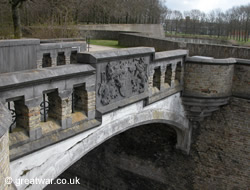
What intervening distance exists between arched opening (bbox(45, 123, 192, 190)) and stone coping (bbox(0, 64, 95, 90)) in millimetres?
6172

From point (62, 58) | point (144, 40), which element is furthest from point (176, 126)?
point (144, 40)

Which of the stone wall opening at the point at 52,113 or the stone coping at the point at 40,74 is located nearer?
the stone coping at the point at 40,74

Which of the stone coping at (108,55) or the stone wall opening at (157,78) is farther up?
the stone coping at (108,55)

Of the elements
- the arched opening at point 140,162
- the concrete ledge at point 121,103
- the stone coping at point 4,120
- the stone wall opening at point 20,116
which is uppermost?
the stone coping at point 4,120

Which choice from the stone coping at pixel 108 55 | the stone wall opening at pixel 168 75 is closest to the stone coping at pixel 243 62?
the stone wall opening at pixel 168 75

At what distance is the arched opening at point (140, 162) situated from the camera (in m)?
10.8

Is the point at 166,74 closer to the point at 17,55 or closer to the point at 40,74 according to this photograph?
the point at 17,55

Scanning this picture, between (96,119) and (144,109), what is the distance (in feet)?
6.57

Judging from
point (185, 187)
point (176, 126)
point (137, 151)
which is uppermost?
point (176, 126)

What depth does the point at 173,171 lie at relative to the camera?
1079 cm

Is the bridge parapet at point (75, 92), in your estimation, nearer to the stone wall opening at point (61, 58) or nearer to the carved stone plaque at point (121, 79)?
the carved stone plaque at point (121, 79)

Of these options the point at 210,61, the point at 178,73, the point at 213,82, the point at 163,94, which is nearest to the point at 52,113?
the point at 163,94

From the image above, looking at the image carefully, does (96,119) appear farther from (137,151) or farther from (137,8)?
(137,8)

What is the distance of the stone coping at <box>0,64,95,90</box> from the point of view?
13.5 ft
